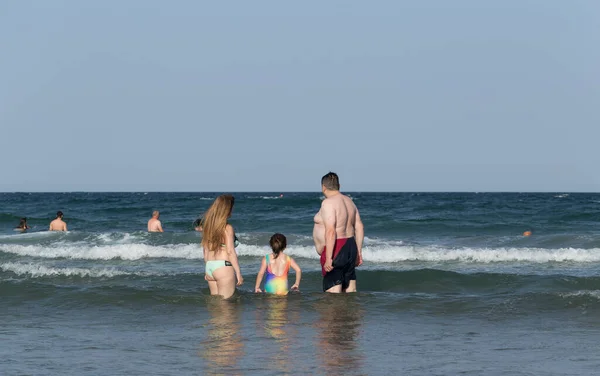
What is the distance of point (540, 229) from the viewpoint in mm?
28156

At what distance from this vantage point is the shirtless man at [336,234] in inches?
354

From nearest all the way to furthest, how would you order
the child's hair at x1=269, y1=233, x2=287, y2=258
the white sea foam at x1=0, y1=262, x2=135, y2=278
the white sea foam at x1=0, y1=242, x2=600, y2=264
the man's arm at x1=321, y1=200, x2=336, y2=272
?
the man's arm at x1=321, y1=200, x2=336, y2=272 → the child's hair at x1=269, y1=233, x2=287, y2=258 → the white sea foam at x1=0, y1=262, x2=135, y2=278 → the white sea foam at x1=0, y1=242, x2=600, y2=264

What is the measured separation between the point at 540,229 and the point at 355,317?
20999mm

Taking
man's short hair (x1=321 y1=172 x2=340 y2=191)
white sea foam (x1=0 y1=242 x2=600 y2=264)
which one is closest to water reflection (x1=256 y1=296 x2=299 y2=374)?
man's short hair (x1=321 y1=172 x2=340 y2=191)

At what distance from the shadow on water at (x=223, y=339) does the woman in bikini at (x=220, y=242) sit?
37cm

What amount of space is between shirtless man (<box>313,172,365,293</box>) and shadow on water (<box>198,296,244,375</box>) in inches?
46.8

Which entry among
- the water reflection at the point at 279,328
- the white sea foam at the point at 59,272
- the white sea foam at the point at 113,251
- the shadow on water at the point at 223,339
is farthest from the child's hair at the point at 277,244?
the white sea foam at the point at 113,251

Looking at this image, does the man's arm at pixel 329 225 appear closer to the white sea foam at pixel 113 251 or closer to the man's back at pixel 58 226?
the white sea foam at pixel 113 251

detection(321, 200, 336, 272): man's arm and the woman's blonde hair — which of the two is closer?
the woman's blonde hair

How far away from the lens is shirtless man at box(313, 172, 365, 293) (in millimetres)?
8984

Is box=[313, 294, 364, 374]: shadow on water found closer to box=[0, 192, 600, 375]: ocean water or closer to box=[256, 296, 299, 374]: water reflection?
box=[0, 192, 600, 375]: ocean water

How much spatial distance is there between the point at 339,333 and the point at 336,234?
5.32ft

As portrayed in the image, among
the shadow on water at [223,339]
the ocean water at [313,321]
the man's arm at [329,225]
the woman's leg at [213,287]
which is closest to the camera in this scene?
the shadow on water at [223,339]

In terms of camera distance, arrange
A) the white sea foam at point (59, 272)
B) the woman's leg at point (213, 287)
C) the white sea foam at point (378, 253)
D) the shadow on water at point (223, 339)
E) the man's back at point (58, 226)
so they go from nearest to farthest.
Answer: the shadow on water at point (223, 339), the woman's leg at point (213, 287), the white sea foam at point (59, 272), the white sea foam at point (378, 253), the man's back at point (58, 226)
